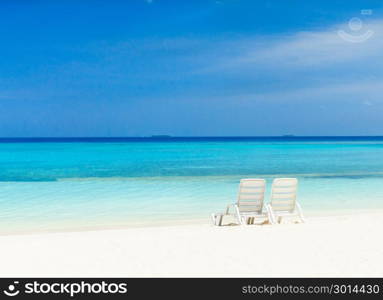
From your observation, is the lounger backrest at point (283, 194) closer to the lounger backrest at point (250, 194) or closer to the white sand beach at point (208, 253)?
the lounger backrest at point (250, 194)

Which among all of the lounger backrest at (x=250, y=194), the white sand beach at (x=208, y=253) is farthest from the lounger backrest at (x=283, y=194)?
the white sand beach at (x=208, y=253)

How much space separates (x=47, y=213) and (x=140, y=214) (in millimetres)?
1895

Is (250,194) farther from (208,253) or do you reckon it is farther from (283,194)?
(208,253)

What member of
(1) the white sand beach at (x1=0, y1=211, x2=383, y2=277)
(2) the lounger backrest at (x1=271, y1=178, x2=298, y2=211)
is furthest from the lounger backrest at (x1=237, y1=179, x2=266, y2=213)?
(1) the white sand beach at (x1=0, y1=211, x2=383, y2=277)

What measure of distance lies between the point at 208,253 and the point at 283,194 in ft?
8.65

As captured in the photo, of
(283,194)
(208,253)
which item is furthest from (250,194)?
(208,253)

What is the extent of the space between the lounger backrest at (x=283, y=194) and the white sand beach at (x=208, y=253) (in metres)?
0.57

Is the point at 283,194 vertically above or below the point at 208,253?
above

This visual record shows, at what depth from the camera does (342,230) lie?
7.25 m

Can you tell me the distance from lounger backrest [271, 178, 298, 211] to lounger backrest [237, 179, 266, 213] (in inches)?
7.1

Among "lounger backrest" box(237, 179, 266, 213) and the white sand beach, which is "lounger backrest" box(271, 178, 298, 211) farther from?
the white sand beach

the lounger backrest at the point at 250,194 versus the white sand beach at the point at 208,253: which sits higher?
the lounger backrest at the point at 250,194

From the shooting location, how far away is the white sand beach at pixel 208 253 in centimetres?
500

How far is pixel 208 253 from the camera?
5781 millimetres
